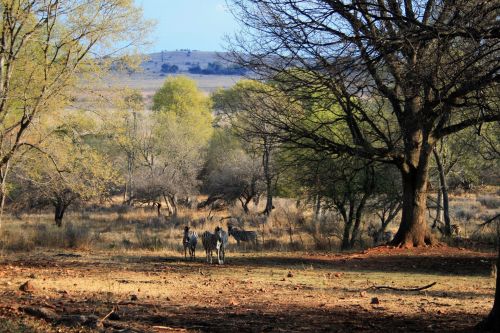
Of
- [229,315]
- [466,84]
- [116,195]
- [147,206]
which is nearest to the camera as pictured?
[229,315]

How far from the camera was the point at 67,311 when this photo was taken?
29.3ft

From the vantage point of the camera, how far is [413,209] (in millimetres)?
19531

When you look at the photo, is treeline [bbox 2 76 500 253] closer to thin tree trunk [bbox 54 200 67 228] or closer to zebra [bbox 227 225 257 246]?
thin tree trunk [bbox 54 200 67 228]

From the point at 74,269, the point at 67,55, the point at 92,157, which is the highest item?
the point at 67,55

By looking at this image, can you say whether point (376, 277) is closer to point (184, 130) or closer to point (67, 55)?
point (67, 55)

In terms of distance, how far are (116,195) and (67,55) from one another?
52033mm

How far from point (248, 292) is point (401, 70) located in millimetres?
5186

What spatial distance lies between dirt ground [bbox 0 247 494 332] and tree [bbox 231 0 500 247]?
10.2ft

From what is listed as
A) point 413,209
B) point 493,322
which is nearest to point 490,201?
point 413,209

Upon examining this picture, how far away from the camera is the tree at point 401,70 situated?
897cm

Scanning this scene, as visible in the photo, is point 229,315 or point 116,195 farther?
point 116,195

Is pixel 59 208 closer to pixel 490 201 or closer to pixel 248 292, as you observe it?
pixel 248 292

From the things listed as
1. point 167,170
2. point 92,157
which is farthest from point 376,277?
point 167,170

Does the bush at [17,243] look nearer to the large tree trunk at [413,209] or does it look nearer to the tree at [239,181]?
the large tree trunk at [413,209]
